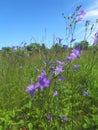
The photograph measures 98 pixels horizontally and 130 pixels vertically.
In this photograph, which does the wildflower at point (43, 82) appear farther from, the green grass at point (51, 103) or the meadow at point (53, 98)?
the green grass at point (51, 103)

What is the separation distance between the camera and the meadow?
2.33 metres

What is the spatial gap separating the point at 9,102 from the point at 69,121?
35.0 inches

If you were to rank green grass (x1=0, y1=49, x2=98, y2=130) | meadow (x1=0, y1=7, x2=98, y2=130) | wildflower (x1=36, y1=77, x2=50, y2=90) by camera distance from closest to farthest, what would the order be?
wildflower (x1=36, y1=77, x2=50, y2=90) < meadow (x1=0, y1=7, x2=98, y2=130) < green grass (x1=0, y1=49, x2=98, y2=130)

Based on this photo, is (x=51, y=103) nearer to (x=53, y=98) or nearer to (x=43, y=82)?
(x=53, y=98)

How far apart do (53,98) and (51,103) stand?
430mm

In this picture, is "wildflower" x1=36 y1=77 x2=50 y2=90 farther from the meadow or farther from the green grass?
the green grass

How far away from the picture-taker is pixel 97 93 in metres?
3.33

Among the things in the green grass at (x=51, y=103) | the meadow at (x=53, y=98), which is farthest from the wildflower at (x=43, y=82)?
the green grass at (x=51, y=103)

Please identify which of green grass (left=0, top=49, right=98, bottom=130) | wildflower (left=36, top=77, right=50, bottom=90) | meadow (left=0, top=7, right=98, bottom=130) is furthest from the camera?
green grass (left=0, top=49, right=98, bottom=130)

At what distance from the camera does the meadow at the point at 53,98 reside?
91.8 inches

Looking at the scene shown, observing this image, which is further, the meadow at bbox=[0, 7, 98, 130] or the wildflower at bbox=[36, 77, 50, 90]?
the meadow at bbox=[0, 7, 98, 130]

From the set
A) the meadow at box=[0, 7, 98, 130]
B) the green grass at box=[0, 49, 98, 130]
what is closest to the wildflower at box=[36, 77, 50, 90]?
the meadow at box=[0, 7, 98, 130]

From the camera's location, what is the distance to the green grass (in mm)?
2635

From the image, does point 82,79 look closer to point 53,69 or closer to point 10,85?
point 10,85
